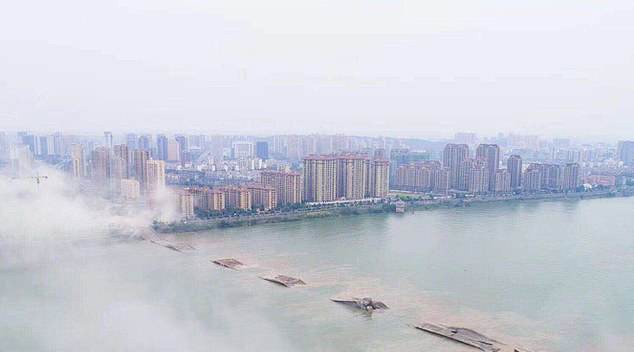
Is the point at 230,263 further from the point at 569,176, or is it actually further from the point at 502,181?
the point at 569,176

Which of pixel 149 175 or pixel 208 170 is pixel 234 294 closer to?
pixel 149 175

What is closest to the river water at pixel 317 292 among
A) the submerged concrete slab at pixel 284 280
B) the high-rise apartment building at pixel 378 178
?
the submerged concrete slab at pixel 284 280

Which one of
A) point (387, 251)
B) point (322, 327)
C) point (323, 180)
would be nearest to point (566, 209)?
point (323, 180)

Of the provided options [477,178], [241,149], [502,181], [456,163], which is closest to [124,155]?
[477,178]

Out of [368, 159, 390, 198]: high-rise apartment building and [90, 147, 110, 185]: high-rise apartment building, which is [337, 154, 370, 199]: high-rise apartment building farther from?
[90, 147, 110, 185]: high-rise apartment building

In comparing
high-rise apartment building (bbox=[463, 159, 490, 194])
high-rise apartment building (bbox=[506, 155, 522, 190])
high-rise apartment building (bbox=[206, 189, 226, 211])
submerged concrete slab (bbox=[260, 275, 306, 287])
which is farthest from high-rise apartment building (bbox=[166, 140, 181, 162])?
submerged concrete slab (bbox=[260, 275, 306, 287])

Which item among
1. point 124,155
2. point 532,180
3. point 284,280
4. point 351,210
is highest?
point 124,155

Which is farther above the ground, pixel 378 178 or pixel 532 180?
pixel 378 178

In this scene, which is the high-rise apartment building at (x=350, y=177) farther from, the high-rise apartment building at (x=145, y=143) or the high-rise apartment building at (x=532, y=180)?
the high-rise apartment building at (x=145, y=143)
